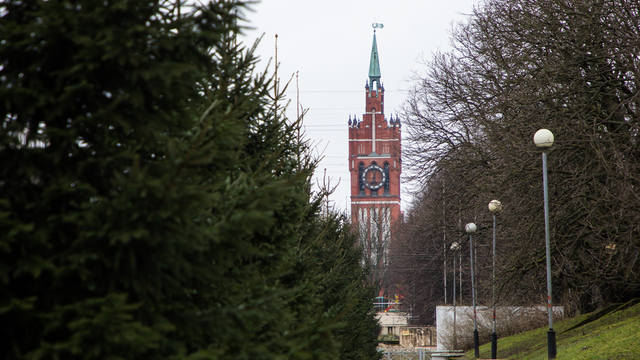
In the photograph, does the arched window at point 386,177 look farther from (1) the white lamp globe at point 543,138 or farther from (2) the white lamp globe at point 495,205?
(1) the white lamp globe at point 543,138

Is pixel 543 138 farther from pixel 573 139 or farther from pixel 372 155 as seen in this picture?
pixel 372 155

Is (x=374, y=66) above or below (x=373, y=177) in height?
above

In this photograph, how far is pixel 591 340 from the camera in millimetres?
13367

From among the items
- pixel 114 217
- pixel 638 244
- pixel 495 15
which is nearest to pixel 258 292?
pixel 114 217

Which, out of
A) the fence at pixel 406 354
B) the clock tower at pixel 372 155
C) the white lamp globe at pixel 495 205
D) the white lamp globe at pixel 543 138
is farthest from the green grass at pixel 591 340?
the clock tower at pixel 372 155

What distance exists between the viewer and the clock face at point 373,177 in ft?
371

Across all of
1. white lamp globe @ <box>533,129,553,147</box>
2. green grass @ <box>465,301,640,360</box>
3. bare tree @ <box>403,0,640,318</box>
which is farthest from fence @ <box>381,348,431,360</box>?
white lamp globe @ <box>533,129,553,147</box>

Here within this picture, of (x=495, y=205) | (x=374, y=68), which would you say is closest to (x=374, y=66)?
(x=374, y=68)

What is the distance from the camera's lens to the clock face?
113 meters

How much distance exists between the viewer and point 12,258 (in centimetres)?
295

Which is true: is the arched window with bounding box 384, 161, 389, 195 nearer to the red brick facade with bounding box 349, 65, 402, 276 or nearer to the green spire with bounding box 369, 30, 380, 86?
the red brick facade with bounding box 349, 65, 402, 276

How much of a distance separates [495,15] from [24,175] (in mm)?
19283

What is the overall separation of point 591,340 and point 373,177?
331 feet

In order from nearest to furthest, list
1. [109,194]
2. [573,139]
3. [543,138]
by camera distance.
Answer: [109,194] < [543,138] < [573,139]
